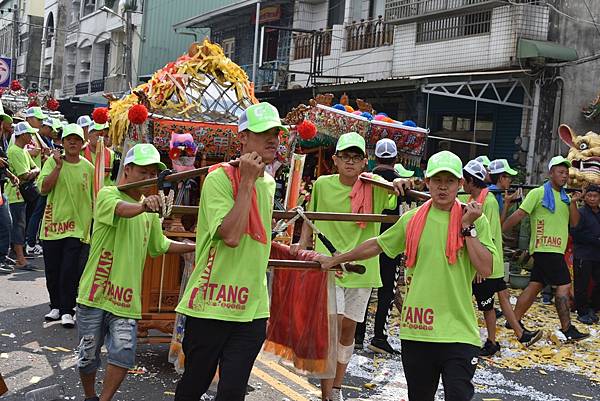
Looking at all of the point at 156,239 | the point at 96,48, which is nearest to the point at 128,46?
the point at 96,48

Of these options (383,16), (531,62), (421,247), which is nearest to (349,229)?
(421,247)

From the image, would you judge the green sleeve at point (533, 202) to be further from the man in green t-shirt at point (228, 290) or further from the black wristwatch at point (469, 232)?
the man in green t-shirt at point (228, 290)

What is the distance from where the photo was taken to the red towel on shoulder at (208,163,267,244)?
422cm

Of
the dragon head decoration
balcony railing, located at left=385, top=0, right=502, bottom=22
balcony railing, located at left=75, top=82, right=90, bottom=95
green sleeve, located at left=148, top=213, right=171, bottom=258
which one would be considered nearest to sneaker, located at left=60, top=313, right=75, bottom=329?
green sleeve, located at left=148, top=213, right=171, bottom=258

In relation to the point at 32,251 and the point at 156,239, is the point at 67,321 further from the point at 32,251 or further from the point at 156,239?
the point at 32,251

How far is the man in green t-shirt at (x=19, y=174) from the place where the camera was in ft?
36.9

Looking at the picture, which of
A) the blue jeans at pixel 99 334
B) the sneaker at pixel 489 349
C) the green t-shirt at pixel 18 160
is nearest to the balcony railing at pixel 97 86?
the green t-shirt at pixel 18 160

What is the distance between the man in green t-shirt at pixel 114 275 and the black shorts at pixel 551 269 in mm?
5024

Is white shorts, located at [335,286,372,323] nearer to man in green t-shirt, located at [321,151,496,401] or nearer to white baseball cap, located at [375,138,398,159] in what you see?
man in green t-shirt, located at [321,151,496,401]

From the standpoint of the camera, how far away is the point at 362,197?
614 cm

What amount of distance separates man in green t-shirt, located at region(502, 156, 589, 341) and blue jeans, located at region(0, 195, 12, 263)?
6773 mm

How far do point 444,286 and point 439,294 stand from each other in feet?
0.17

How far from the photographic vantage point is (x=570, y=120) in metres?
15.9

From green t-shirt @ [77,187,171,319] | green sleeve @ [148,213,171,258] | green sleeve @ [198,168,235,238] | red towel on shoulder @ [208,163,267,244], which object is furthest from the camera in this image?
green sleeve @ [148,213,171,258]
